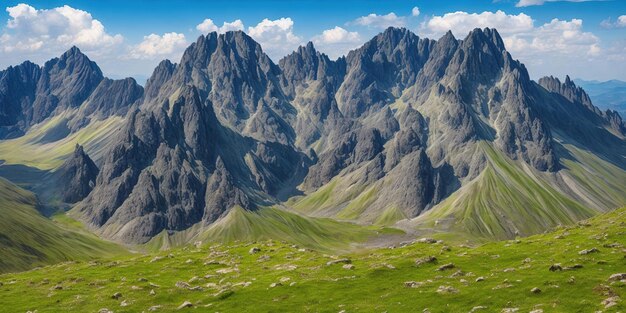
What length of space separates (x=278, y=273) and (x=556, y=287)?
4223cm

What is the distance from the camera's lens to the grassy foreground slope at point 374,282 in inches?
2335

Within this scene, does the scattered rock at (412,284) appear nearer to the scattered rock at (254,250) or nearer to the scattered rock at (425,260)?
the scattered rock at (425,260)

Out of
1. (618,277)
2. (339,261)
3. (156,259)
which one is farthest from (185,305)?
(618,277)

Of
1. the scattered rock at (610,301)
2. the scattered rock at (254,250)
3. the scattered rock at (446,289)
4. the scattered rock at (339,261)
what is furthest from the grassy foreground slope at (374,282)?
the scattered rock at (254,250)

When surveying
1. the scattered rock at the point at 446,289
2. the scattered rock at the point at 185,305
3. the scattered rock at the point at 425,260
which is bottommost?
the scattered rock at the point at 446,289

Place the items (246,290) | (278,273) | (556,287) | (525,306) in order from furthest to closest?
1. (278,273)
2. (246,290)
3. (556,287)
4. (525,306)

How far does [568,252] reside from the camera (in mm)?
77562

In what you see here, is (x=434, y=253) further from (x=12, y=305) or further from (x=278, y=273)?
(x=12, y=305)

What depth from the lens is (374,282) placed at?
74500 mm

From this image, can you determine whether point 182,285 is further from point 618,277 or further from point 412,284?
point 618,277

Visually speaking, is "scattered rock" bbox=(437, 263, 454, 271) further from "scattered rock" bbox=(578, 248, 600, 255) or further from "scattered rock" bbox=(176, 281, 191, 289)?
"scattered rock" bbox=(176, 281, 191, 289)

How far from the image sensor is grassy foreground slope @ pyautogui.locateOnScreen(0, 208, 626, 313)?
59312 millimetres

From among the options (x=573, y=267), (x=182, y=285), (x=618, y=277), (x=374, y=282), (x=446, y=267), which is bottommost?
(x=374, y=282)

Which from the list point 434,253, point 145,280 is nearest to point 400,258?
point 434,253
